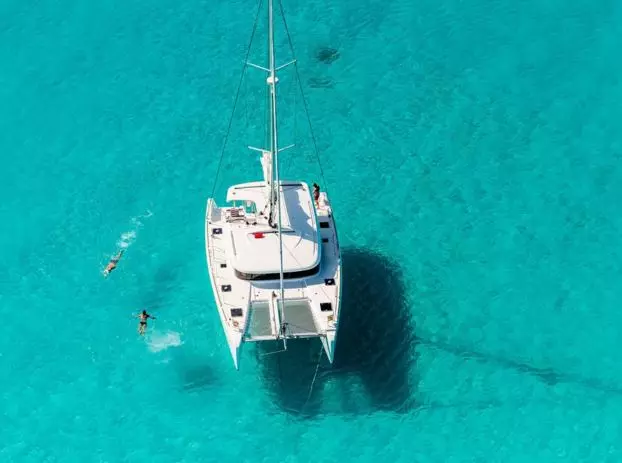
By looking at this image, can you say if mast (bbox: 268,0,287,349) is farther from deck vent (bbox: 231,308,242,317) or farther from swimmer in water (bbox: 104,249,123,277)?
swimmer in water (bbox: 104,249,123,277)

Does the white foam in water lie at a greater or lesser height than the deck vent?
lesser

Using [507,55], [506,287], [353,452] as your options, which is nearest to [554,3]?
[507,55]

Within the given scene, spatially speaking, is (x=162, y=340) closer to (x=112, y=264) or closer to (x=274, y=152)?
(x=112, y=264)

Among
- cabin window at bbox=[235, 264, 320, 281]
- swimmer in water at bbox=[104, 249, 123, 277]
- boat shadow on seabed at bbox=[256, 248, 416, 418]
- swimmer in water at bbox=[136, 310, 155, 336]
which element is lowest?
boat shadow on seabed at bbox=[256, 248, 416, 418]

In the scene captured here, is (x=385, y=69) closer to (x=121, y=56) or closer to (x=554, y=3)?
(x=554, y=3)

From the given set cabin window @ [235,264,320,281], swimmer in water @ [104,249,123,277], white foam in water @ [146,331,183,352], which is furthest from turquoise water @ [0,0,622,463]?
cabin window @ [235,264,320,281]

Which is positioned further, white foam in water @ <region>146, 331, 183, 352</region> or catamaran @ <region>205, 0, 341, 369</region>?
white foam in water @ <region>146, 331, 183, 352</region>

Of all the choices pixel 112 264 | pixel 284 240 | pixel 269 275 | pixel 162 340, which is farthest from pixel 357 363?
pixel 112 264
